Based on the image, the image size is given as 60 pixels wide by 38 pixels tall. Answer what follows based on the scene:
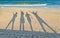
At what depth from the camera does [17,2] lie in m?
15.5

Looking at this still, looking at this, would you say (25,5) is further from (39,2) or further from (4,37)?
(4,37)

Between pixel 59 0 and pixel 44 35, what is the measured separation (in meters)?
12.1

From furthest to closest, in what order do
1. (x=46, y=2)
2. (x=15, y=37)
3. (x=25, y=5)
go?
(x=46, y=2)
(x=25, y=5)
(x=15, y=37)

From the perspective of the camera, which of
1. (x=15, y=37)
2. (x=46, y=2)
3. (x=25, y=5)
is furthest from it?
(x=46, y=2)

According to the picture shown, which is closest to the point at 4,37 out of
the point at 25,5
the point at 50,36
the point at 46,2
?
the point at 50,36

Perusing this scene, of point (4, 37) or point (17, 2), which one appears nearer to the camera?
point (4, 37)

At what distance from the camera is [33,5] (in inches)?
595

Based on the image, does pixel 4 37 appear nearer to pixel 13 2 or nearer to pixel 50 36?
pixel 50 36

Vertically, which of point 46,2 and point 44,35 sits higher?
point 44,35

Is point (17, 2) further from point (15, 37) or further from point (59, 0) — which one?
point (15, 37)

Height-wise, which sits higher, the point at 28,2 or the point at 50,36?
the point at 50,36

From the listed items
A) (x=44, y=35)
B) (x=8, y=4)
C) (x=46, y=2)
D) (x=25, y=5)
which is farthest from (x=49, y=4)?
(x=44, y=35)

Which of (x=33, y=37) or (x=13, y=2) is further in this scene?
(x=13, y=2)

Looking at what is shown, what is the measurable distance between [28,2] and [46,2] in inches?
53.0
